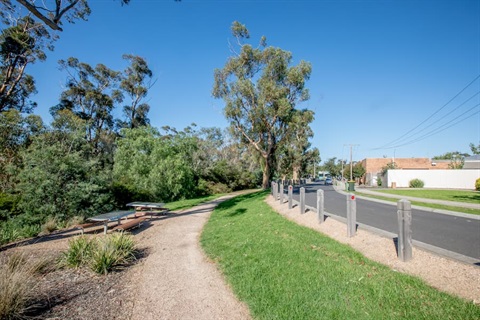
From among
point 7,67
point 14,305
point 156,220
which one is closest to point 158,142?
point 156,220

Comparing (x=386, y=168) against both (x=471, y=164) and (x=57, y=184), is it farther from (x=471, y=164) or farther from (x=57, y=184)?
(x=57, y=184)

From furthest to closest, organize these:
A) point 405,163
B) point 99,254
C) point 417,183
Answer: point 405,163
point 417,183
point 99,254

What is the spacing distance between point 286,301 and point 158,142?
21239mm

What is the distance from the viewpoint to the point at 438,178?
112ft

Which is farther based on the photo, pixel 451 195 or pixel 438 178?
pixel 438 178

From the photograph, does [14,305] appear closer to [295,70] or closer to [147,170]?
[147,170]

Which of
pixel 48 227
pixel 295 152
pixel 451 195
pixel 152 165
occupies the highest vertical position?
pixel 295 152

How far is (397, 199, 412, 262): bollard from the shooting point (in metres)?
4.67

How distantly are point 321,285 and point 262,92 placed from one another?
68.4 ft

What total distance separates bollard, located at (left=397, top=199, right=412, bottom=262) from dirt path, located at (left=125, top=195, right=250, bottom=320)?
312 cm

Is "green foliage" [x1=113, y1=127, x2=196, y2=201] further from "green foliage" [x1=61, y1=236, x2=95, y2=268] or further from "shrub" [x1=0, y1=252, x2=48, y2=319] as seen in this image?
"shrub" [x1=0, y1=252, x2=48, y2=319]

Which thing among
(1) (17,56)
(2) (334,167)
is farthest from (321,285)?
(2) (334,167)

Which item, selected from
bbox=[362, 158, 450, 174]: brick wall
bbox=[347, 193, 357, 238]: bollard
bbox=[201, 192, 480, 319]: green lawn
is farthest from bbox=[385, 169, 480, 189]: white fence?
bbox=[201, 192, 480, 319]: green lawn

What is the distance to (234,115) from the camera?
24.8 m
